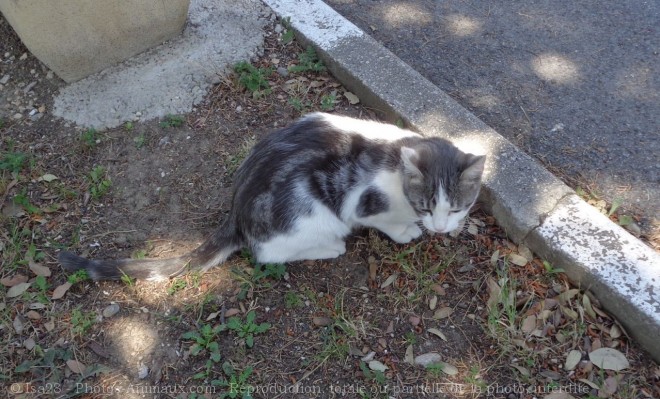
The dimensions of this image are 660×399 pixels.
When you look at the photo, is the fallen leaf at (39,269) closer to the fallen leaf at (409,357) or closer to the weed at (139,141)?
the weed at (139,141)

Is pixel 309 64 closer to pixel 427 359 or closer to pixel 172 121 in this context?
pixel 172 121

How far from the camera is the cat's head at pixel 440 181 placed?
86.2 inches

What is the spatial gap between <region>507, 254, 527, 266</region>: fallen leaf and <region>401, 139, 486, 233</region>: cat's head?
45 cm

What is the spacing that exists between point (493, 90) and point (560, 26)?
2.88 ft

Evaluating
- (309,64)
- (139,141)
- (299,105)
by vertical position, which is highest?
(309,64)

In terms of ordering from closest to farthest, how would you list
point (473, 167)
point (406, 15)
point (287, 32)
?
point (473, 167)
point (287, 32)
point (406, 15)

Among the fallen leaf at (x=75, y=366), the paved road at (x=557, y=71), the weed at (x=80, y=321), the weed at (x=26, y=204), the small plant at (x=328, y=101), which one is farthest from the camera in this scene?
the small plant at (x=328, y=101)

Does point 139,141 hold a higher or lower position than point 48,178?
higher

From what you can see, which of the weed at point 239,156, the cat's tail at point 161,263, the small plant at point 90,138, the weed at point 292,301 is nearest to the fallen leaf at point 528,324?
the weed at point 292,301

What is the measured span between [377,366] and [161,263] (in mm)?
1144

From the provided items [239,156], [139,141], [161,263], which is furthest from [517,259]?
[139,141]

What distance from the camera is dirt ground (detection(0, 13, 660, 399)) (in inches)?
88.0

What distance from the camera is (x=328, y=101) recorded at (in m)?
3.15

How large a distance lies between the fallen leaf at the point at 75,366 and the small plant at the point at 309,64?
83.9 inches
